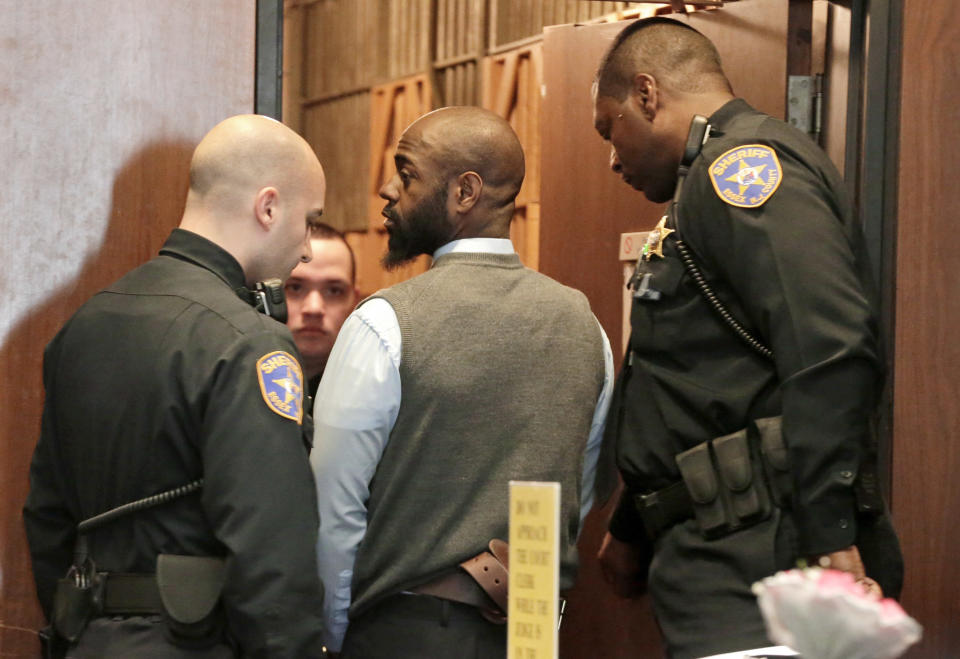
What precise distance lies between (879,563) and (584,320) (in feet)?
2.23

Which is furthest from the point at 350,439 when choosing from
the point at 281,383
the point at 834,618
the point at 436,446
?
the point at 834,618

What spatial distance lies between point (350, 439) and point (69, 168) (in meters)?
0.73

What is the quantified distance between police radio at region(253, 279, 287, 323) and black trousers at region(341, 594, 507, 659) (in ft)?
1.72

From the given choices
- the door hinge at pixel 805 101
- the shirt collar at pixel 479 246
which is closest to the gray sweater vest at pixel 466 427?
the shirt collar at pixel 479 246

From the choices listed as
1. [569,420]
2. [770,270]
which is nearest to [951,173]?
[770,270]

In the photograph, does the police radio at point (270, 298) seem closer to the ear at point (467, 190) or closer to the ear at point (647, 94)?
the ear at point (467, 190)

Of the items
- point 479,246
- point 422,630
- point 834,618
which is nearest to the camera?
point 834,618

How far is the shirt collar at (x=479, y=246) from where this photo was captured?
2.23 meters

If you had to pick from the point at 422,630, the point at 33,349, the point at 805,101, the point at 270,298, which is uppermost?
the point at 805,101

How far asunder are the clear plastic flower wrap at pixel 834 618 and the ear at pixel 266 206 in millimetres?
1194

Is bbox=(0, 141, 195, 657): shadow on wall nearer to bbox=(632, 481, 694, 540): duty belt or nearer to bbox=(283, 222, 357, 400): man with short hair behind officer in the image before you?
bbox=(283, 222, 357, 400): man with short hair behind officer

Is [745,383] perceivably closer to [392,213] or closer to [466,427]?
[466,427]

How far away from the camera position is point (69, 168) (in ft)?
7.02

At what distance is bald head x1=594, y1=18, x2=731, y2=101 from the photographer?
2121mm
